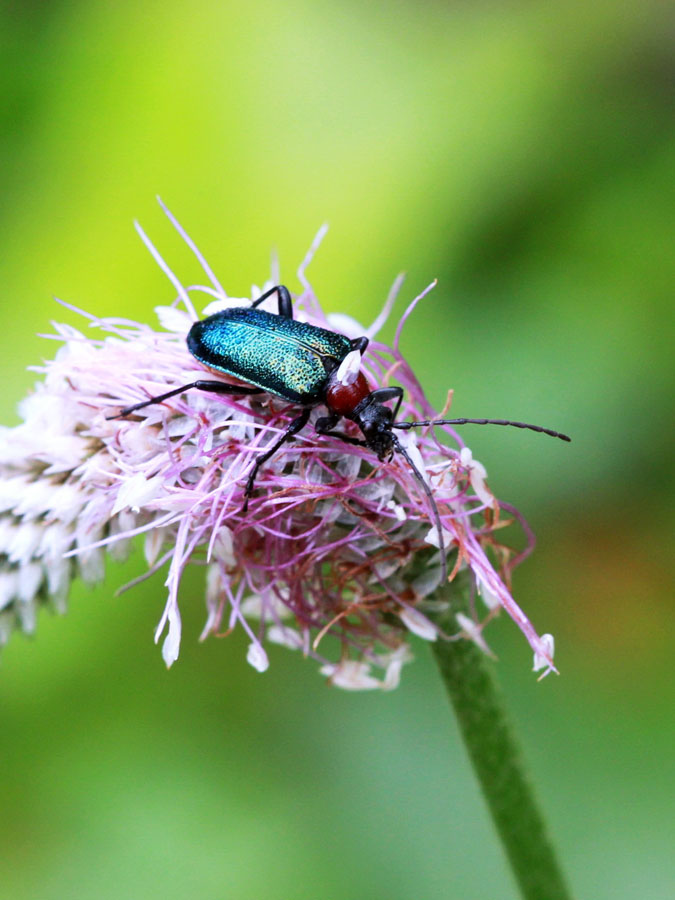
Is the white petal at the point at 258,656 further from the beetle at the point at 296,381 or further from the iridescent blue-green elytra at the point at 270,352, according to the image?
the iridescent blue-green elytra at the point at 270,352

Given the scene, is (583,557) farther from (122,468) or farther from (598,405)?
(122,468)

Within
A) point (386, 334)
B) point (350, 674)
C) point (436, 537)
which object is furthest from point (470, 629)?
point (386, 334)

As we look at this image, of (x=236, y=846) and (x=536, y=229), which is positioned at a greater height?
(x=536, y=229)

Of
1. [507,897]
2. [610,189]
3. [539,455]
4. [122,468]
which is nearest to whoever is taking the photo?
[122,468]

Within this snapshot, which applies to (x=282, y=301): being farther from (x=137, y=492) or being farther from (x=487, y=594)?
(x=487, y=594)

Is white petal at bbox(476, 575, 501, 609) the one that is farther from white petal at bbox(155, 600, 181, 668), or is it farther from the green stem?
white petal at bbox(155, 600, 181, 668)

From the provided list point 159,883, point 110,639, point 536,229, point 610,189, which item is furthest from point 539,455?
point 159,883
